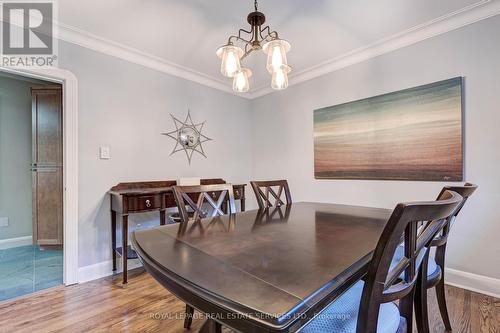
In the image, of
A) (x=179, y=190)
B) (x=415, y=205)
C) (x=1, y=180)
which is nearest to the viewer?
(x=415, y=205)

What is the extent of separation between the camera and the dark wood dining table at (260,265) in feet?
1.75

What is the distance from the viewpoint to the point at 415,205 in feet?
1.94

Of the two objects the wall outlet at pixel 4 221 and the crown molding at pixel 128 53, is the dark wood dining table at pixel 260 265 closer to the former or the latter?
the crown molding at pixel 128 53

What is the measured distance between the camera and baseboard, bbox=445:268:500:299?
188 cm

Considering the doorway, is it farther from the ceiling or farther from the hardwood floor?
the ceiling

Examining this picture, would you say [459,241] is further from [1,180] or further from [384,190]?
[1,180]

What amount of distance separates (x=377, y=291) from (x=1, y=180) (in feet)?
14.8

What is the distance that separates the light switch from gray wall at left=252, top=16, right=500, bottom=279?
2221 mm

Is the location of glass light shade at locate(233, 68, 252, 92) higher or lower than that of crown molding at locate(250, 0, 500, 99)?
lower

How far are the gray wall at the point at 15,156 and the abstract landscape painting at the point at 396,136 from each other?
13.2ft

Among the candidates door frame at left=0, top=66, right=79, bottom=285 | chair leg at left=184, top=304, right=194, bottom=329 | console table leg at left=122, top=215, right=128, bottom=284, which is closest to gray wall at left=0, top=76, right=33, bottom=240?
door frame at left=0, top=66, right=79, bottom=285

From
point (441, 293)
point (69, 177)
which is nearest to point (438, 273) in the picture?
point (441, 293)

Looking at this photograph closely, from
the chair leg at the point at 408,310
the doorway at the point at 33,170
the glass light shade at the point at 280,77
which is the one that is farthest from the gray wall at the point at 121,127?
the chair leg at the point at 408,310

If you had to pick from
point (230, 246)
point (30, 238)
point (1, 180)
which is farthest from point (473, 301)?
point (1, 180)
